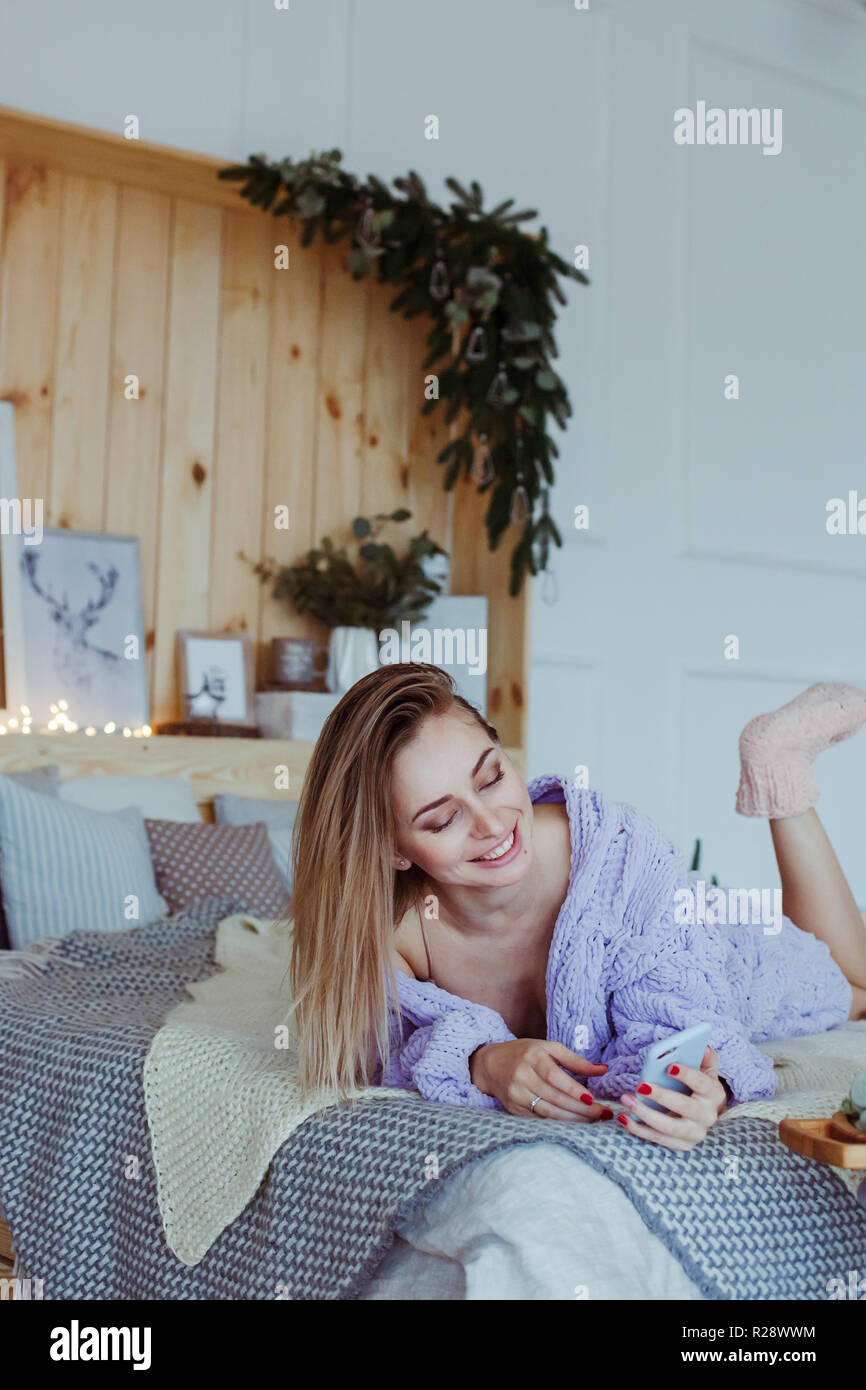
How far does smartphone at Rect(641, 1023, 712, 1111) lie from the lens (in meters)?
1.20

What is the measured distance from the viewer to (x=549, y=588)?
3.90m

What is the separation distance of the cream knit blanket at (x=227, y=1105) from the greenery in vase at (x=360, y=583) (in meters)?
1.80

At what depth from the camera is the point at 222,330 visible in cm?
349

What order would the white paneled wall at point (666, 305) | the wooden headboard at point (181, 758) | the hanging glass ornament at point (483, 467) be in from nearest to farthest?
the wooden headboard at point (181, 758) → the hanging glass ornament at point (483, 467) → the white paneled wall at point (666, 305)

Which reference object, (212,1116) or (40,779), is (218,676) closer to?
(40,779)

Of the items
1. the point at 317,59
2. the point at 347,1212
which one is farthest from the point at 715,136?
the point at 347,1212

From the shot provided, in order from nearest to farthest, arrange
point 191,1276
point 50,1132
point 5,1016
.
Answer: point 191,1276
point 50,1132
point 5,1016

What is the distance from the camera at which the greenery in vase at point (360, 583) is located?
3.44 metres

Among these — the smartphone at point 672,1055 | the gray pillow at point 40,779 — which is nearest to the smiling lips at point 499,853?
the smartphone at point 672,1055

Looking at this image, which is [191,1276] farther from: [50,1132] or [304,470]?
[304,470]

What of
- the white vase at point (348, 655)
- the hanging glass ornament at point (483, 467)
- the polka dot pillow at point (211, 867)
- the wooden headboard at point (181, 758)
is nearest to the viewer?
the polka dot pillow at point (211, 867)

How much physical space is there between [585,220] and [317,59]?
0.95 m

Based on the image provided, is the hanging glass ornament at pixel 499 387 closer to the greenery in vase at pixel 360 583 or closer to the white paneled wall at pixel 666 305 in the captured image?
the greenery in vase at pixel 360 583

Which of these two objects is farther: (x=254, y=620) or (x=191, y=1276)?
(x=254, y=620)
